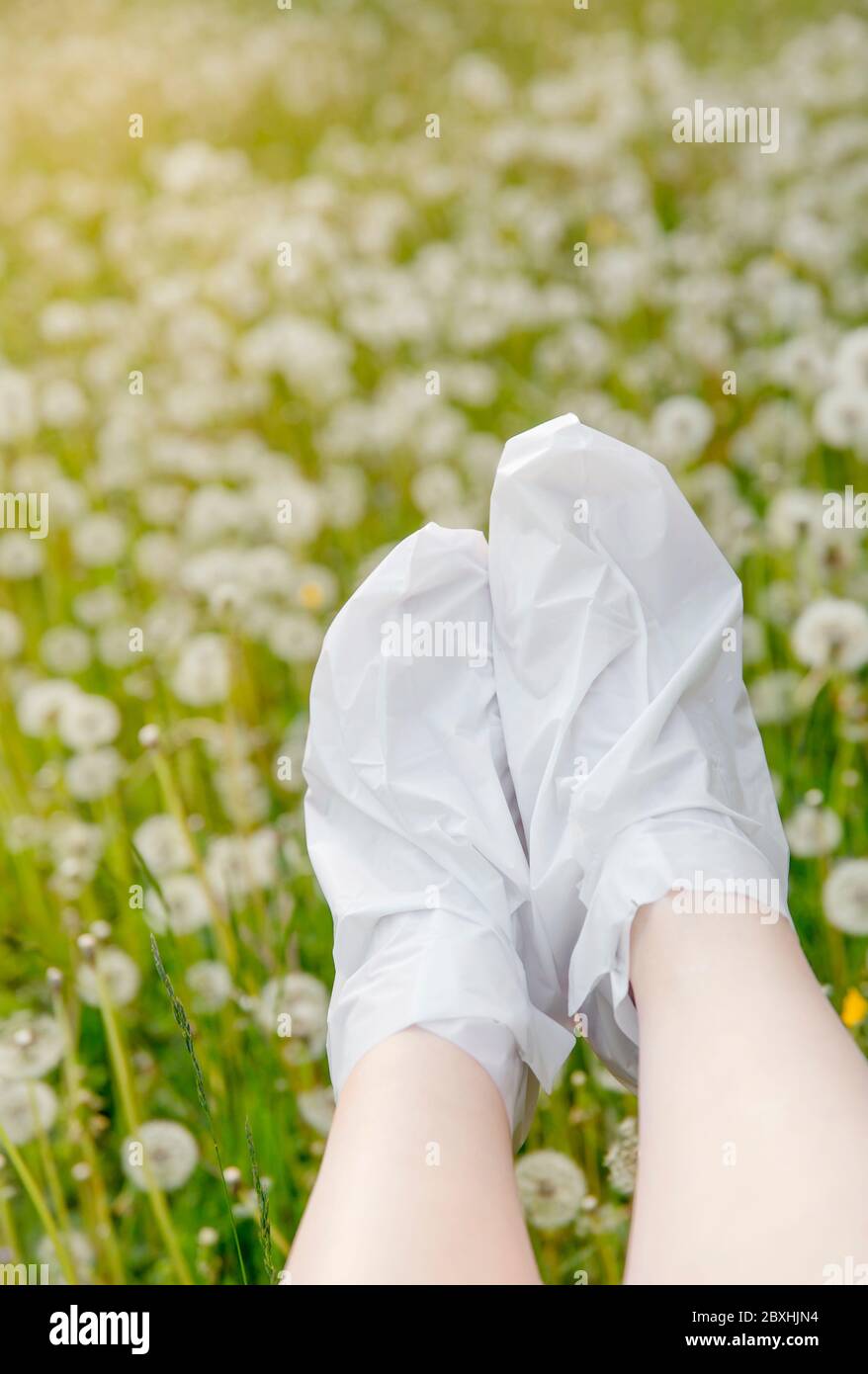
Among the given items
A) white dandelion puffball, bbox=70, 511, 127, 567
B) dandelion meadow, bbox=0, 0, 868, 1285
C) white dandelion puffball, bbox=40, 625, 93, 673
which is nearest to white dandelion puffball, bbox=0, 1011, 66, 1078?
dandelion meadow, bbox=0, 0, 868, 1285

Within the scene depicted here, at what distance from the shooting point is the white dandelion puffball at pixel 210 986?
0.95 metres

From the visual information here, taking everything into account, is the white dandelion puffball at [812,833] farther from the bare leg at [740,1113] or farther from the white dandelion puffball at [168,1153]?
the white dandelion puffball at [168,1153]

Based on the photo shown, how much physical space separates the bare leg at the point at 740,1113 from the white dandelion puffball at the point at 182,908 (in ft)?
1.33

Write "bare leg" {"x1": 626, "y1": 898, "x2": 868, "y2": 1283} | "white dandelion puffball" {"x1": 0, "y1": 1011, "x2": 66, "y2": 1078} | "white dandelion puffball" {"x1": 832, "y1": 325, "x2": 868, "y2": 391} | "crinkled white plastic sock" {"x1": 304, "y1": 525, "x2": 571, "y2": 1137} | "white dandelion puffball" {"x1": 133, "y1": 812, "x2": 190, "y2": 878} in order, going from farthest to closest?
"white dandelion puffball" {"x1": 832, "y1": 325, "x2": 868, "y2": 391}
"white dandelion puffball" {"x1": 133, "y1": 812, "x2": 190, "y2": 878}
"white dandelion puffball" {"x1": 0, "y1": 1011, "x2": 66, "y2": 1078}
"crinkled white plastic sock" {"x1": 304, "y1": 525, "x2": 571, "y2": 1137}
"bare leg" {"x1": 626, "y1": 898, "x2": 868, "y2": 1283}

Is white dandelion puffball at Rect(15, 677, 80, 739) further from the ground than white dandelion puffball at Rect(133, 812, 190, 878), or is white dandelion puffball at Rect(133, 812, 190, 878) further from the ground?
white dandelion puffball at Rect(15, 677, 80, 739)

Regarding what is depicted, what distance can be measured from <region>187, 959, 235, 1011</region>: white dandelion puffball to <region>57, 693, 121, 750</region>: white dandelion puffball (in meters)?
0.26

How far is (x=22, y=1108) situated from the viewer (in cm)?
86

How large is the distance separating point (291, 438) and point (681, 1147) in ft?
3.74

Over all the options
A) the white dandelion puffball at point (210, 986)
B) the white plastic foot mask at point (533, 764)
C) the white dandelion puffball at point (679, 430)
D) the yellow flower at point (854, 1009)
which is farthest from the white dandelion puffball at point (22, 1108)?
the white dandelion puffball at point (679, 430)

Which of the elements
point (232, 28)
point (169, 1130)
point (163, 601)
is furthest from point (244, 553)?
point (232, 28)

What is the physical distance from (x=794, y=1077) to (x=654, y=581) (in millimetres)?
405

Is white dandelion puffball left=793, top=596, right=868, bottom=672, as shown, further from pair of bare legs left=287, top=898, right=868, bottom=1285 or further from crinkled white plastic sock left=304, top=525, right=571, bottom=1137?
pair of bare legs left=287, top=898, right=868, bottom=1285

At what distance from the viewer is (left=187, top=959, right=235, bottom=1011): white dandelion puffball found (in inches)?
37.4

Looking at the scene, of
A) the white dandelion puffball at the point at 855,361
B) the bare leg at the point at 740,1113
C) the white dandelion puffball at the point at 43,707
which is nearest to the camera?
the bare leg at the point at 740,1113
